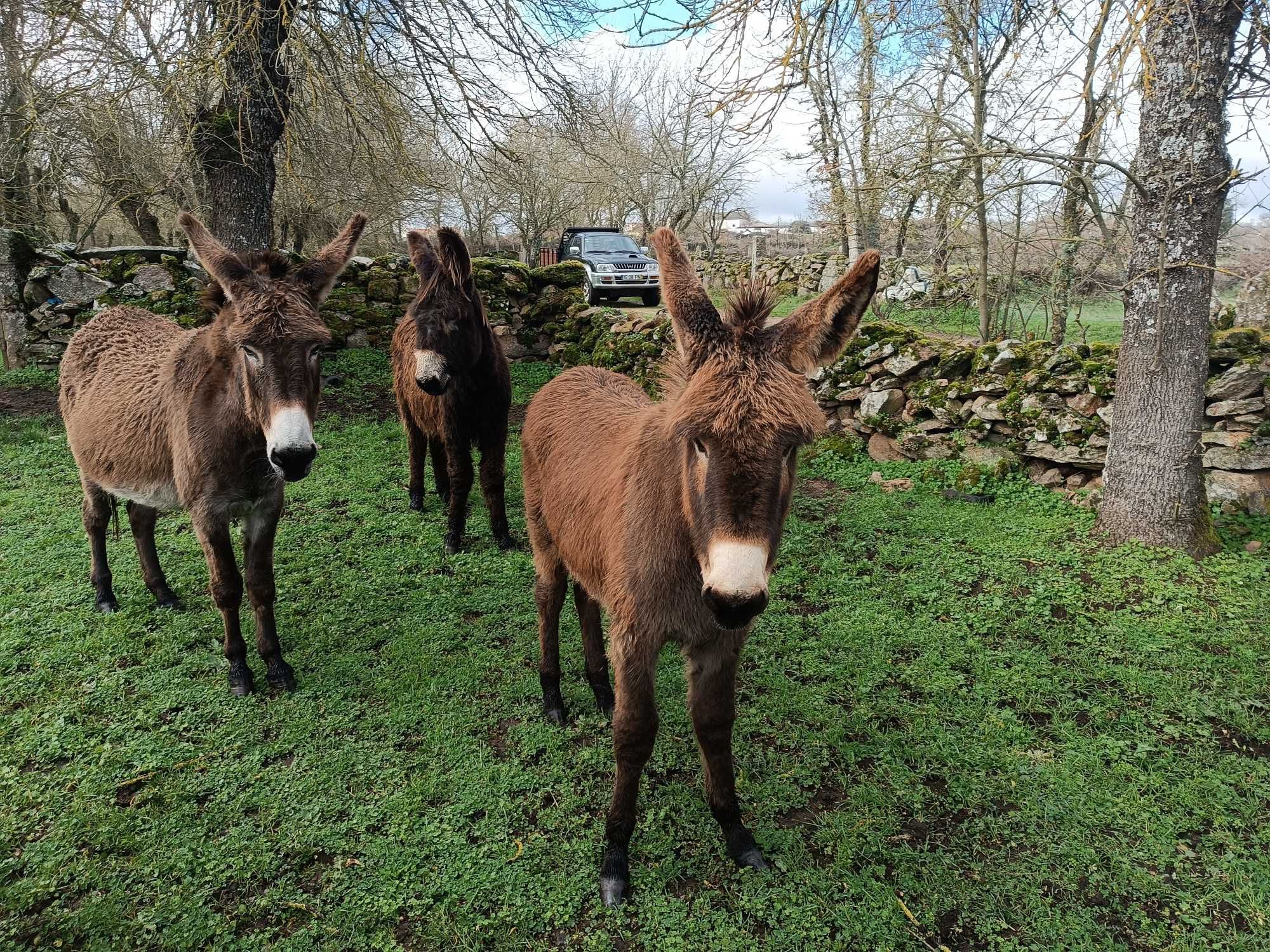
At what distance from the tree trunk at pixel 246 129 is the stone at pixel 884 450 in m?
7.36

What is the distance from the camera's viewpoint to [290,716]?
11.1ft

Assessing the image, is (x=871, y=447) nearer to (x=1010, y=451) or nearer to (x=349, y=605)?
(x=1010, y=451)

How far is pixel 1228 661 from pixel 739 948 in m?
3.49

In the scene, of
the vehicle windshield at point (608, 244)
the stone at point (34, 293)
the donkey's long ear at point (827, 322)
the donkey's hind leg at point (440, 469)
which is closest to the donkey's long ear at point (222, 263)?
the donkey's long ear at point (827, 322)

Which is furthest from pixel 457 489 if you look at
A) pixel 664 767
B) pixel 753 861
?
pixel 753 861

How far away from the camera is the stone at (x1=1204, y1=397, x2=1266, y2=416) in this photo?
16.8ft

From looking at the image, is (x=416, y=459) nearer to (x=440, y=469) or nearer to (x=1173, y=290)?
(x=440, y=469)

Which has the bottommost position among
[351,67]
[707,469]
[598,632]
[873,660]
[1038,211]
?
[873,660]

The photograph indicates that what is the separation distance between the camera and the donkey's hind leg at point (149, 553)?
4371 mm

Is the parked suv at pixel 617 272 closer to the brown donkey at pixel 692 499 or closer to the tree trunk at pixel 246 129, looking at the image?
the tree trunk at pixel 246 129

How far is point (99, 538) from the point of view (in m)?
4.43

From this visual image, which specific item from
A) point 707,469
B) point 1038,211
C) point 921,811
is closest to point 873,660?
point 921,811

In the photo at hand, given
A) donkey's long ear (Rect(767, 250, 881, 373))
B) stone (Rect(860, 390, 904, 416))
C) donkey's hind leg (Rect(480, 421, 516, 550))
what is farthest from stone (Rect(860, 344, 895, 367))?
donkey's long ear (Rect(767, 250, 881, 373))

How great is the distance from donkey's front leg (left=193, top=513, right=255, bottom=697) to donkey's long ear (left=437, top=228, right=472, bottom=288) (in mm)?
2861
